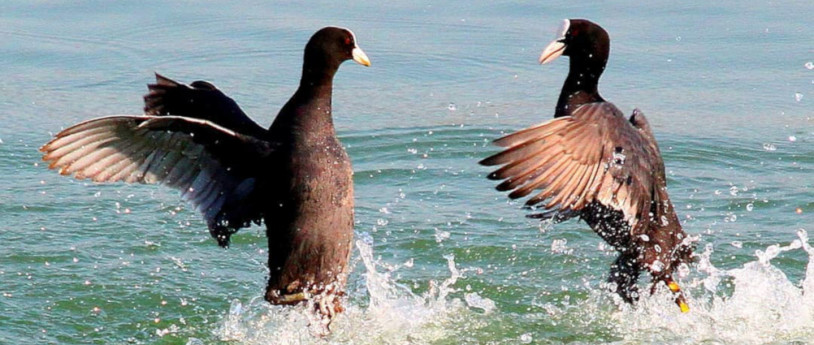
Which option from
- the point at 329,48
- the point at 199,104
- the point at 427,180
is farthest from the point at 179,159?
the point at 427,180

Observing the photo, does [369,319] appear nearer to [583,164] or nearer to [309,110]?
[309,110]

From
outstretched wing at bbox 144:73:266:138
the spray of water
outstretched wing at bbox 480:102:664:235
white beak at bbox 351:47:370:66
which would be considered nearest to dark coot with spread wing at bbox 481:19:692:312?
outstretched wing at bbox 480:102:664:235

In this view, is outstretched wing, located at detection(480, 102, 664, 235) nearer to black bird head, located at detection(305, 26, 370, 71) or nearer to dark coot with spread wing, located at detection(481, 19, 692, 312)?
dark coot with spread wing, located at detection(481, 19, 692, 312)

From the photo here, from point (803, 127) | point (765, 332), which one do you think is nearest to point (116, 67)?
point (803, 127)

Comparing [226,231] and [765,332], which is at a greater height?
[226,231]

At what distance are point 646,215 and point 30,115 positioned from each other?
4.27 metres

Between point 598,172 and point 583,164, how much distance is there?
0.09 m

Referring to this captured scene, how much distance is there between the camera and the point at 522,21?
991cm

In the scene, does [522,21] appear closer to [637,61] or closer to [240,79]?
[637,61]

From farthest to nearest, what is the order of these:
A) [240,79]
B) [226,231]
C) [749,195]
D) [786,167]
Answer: [240,79], [786,167], [749,195], [226,231]

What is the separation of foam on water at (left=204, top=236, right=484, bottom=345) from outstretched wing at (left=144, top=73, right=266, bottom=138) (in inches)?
28.2

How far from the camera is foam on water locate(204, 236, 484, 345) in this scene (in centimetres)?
508

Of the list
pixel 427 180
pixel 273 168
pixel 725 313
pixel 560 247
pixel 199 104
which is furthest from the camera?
pixel 427 180

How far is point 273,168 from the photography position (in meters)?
4.88
